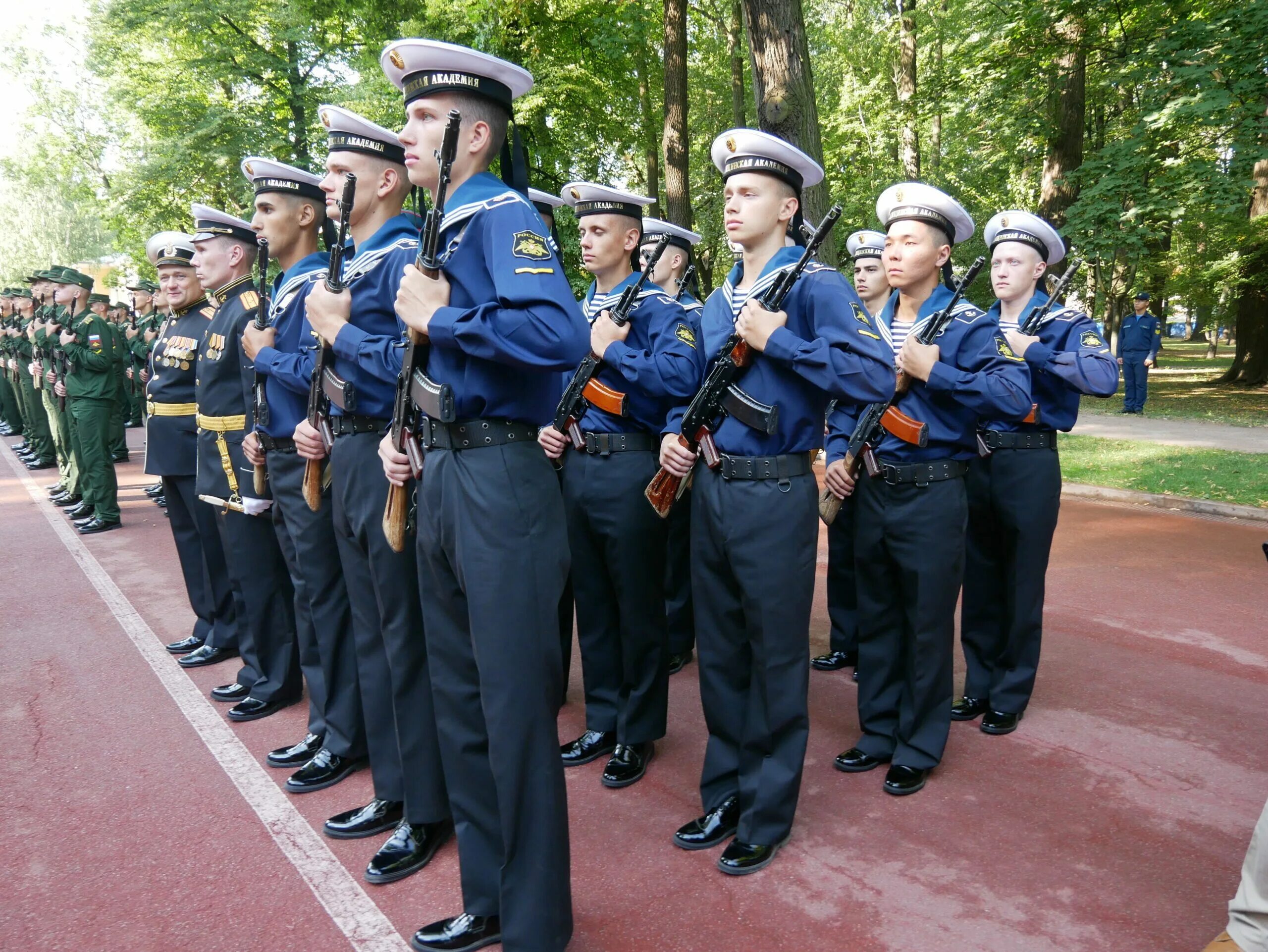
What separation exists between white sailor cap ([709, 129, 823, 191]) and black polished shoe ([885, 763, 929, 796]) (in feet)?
7.69

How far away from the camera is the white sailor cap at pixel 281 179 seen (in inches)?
168

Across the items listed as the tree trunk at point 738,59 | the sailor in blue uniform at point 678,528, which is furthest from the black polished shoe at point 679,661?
the tree trunk at point 738,59

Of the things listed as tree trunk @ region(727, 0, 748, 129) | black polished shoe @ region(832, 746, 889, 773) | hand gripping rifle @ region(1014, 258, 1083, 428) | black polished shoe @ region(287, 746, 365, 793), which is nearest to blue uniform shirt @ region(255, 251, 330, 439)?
black polished shoe @ region(287, 746, 365, 793)

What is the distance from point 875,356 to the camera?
3346 millimetres

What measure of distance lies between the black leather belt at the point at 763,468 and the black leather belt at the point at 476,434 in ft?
3.00

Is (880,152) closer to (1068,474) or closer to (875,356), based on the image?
(1068,474)

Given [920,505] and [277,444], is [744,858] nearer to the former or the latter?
[920,505]

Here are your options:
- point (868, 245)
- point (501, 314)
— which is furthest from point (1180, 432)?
point (501, 314)

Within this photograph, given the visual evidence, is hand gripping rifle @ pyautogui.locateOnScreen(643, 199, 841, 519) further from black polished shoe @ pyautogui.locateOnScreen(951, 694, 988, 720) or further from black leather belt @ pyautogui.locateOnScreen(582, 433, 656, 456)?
black polished shoe @ pyautogui.locateOnScreen(951, 694, 988, 720)

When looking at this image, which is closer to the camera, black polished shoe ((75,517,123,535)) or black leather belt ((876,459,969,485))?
black leather belt ((876,459,969,485))

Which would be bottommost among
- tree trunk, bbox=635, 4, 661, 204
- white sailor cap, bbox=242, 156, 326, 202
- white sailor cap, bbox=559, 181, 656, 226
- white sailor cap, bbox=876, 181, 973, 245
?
white sailor cap, bbox=876, 181, 973, 245

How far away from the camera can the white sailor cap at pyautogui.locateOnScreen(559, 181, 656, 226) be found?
4.45 meters

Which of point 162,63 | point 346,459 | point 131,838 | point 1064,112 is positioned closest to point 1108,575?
point 346,459

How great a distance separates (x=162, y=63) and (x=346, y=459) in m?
22.3
